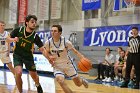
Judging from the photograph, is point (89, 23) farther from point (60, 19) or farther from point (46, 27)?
point (46, 27)

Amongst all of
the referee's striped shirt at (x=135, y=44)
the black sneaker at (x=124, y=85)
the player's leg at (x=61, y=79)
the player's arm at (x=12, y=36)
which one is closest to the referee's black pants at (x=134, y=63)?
the referee's striped shirt at (x=135, y=44)

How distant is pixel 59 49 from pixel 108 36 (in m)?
9.39

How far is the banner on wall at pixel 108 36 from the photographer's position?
15.0 m

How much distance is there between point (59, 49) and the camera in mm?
6816

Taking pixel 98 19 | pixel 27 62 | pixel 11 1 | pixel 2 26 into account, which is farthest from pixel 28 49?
pixel 11 1

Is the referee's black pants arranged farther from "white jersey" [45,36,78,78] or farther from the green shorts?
the green shorts

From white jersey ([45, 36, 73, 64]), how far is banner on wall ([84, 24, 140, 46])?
8.10 meters

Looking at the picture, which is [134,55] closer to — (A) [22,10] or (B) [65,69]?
(B) [65,69]

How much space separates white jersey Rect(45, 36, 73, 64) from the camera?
6.81 metres

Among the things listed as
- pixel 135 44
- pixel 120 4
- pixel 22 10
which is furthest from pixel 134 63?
pixel 22 10

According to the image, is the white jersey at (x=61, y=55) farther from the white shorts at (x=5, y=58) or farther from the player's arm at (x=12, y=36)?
the white shorts at (x=5, y=58)

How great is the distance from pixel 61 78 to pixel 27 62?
0.89 m

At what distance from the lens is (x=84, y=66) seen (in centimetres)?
702

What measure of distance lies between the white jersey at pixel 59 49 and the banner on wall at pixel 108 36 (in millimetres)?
8096
